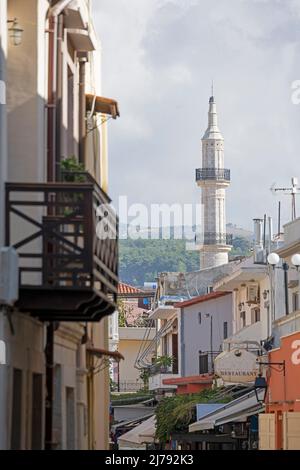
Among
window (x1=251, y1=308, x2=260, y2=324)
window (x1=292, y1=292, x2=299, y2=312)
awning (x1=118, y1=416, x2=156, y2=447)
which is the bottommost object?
awning (x1=118, y1=416, x2=156, y2=447)

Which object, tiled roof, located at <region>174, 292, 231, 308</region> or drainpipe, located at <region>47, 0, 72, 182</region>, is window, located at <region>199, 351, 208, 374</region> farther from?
drainpipe, located at <region>47, 0, 72, 182</region>

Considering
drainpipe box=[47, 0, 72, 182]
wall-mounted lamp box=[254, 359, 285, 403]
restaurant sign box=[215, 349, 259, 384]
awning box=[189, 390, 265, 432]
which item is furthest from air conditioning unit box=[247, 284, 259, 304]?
drainpipe box=[47, 0, 72, 182]

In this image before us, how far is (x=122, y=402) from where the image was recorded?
6669 cm

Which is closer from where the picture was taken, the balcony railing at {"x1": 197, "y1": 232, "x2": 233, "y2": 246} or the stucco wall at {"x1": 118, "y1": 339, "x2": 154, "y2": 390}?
the stucco wall at {"x1": 118, "y1": 339, "x2": 154, "y2": 390}

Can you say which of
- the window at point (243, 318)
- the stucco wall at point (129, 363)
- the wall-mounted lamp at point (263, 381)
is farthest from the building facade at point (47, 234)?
the stucco wall at point (129, 363)

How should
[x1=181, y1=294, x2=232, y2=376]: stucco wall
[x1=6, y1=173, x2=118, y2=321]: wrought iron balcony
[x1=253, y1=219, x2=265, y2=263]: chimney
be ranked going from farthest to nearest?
[x1=181, y1=294, x2=232, y2=376]: stucco wall → [x1=253, y1=219, x2=265, y2=263]: chimney → [x1=6, y1=173, x2=118, y2=321]: wrought iron balcony

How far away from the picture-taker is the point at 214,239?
104938 mm

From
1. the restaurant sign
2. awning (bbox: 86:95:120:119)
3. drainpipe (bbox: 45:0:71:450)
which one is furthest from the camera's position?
the restaurant sign

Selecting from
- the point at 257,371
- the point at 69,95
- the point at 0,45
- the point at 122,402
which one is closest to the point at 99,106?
the point at 69,95

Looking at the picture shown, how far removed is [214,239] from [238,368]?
6766 centimetres

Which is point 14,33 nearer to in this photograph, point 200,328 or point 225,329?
point 225,329

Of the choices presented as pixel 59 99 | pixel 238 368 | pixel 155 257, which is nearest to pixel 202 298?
pixel 238 368

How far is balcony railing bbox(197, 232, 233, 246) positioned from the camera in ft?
336

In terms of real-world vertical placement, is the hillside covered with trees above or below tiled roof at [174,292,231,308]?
above
